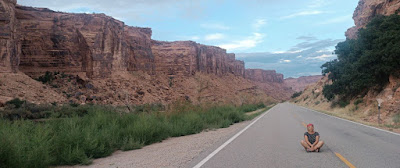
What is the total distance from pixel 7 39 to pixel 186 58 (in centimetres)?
5662

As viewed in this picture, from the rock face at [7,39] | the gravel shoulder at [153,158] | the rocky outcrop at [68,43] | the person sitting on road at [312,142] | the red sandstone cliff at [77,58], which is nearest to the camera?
the gravel shoulder at [153,158]

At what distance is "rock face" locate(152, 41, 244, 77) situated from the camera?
3612 inches

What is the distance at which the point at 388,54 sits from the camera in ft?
91.5

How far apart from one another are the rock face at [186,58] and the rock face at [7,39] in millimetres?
46388

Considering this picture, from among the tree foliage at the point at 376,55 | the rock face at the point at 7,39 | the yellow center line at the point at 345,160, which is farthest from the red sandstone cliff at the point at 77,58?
the yellow center line at the point at 345,160

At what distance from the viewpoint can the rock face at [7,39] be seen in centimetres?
4278

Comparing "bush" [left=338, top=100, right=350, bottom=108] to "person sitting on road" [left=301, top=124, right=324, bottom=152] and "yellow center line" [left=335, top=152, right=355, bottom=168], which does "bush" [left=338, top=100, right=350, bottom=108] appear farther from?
"yellow center line" [left=335, top=152, right=355, bottom=168]

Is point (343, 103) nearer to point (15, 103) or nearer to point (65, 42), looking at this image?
point (15, 103)

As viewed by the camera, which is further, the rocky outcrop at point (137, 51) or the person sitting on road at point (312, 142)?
the rocky outcrop at point (137, 51)

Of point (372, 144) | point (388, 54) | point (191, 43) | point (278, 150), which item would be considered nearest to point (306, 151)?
point (278, 150)

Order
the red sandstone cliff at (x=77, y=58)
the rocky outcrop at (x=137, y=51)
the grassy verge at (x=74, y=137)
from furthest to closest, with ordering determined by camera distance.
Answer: the rocky outcrop at (x=137, y=51)
the red sandstone cliff at (x=77, y=58)
the grassy verge at (x=74, y=137)

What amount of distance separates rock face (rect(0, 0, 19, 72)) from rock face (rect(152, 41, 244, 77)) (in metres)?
46.4

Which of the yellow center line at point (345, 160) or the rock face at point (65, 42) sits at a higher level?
the rock face at point (65, 42)

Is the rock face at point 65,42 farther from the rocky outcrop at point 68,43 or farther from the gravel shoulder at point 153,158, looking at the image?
the gravel shoulder at point 153,158
